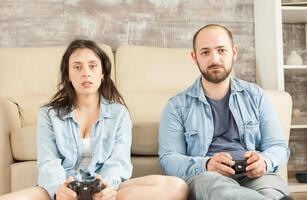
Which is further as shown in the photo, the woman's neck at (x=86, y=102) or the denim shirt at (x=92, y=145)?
the woman's neck at (x=86, y=102)

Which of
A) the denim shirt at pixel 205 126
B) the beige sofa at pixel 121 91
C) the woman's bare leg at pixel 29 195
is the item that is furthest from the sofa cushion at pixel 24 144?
the denim shirt at pixel 205 126

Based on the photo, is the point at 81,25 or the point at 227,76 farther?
the point at 81,25

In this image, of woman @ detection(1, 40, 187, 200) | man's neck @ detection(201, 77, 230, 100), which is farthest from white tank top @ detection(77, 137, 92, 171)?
man's neck @ detection(201, 77, 230, 100)

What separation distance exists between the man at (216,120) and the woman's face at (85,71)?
302 millimetres

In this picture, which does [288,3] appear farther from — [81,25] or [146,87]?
[81,25]

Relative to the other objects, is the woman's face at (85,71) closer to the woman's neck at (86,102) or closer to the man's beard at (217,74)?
the woman's neck at (86,102)

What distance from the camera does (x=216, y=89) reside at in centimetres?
193

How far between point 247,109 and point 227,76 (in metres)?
0.15

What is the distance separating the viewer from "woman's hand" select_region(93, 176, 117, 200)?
1519 mm

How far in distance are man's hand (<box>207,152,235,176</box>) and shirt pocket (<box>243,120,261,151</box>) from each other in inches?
9.7

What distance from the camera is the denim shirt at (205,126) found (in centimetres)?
185

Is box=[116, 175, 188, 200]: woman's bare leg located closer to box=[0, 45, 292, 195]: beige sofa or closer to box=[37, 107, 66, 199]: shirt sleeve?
box=[37, 107, 66, 199]: shirt sleeve

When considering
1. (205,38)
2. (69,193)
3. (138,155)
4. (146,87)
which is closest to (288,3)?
(146,87)

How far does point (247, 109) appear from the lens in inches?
75.7
